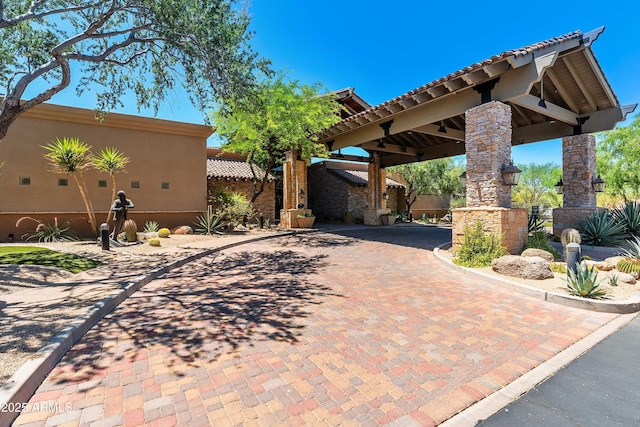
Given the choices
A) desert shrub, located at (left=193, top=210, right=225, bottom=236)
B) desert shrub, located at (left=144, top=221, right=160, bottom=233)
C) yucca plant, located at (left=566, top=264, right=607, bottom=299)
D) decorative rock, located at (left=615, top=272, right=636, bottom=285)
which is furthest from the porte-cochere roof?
desert shrub, located at (left=144, top=221, right=160, bottom=233)

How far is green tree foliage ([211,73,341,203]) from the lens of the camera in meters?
13.1

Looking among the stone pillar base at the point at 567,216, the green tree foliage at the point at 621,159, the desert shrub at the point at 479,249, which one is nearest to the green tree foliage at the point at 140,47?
the desert shrub at the point at 479,249

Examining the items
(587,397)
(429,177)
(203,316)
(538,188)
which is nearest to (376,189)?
(429,177)

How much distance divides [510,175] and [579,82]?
18.0 feet

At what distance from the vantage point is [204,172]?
15117 mm

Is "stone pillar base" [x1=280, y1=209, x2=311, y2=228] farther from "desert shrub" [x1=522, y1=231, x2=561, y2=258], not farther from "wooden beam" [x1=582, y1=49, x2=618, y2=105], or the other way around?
"wooden beam" [x1=582, y1=49, x2=618, y2=105]

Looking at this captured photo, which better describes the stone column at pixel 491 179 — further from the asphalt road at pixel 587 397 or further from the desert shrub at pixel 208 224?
the desert shrub at pixel 208 224

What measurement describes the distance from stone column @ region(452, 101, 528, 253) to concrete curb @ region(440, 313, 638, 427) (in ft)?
14.7

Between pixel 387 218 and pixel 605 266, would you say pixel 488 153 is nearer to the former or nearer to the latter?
pixel 605 266

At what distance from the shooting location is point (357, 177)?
23.8 meters

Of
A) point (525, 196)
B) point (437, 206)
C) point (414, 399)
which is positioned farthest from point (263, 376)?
point (525, 196)

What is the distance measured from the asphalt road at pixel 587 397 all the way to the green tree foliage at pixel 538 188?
97.1ft

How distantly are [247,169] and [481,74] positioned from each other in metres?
15.7

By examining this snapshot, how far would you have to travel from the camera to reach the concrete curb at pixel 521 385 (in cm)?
240
